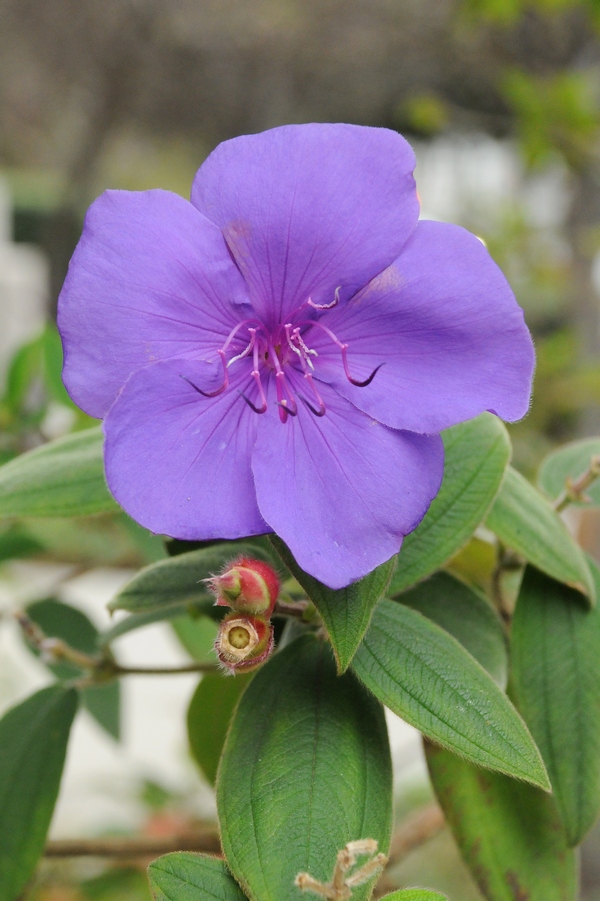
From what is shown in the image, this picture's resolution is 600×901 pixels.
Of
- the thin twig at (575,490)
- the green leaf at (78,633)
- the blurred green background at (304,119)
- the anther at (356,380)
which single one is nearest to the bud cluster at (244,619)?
the anther at (356,380)

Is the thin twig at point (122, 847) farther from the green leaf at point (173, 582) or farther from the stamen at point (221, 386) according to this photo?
the stamen at point (221, 386)

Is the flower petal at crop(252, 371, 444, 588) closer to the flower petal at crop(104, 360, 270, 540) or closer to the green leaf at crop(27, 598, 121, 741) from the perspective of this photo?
the flower petal at crop(104, 360, 270, 540)

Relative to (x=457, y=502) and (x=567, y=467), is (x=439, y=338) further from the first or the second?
(x=567, y=467)

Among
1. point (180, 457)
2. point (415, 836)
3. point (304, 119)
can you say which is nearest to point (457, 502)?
point (180, 457)

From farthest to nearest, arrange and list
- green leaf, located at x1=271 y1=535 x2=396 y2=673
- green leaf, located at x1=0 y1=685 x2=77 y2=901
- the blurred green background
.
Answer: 1. the blurred green background
2. green leaf, located at x1=0 y1=685 x2=77 y2=901
3. green leaf, located at x1=271 y1=535 x2=396 y2=673

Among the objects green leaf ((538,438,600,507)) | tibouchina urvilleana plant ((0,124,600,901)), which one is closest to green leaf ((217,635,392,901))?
tibouchina urvilleana plant ((0,124,600,901))

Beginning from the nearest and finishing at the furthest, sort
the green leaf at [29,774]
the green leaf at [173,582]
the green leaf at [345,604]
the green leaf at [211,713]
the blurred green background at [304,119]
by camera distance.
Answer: the green leaf at [345,604] → the green leaf at [173,582] → the green leaf at [29,774] → the green leaf at [211,713] → the blurred green background at [304,119]
